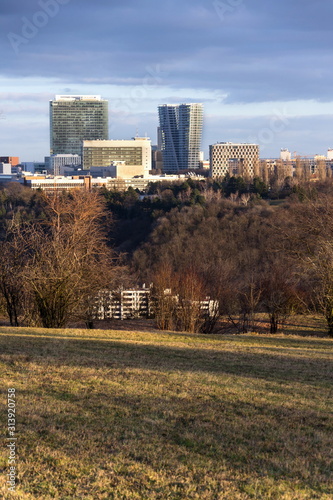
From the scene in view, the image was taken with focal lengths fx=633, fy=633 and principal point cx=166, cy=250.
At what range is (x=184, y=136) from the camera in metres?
183

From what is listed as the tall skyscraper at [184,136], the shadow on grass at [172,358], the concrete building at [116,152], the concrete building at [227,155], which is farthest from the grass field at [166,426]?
the tall skyscraper at [184,136]

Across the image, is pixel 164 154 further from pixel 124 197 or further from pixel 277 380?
pixel 277 380

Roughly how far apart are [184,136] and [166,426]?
17937cm

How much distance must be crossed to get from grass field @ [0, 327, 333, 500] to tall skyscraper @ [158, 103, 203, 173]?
555 feet

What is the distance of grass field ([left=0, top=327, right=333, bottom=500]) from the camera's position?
5148 mm

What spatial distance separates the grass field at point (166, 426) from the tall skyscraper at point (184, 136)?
169062mm

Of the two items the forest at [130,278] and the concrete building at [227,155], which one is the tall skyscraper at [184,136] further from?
the forest at [130,278]

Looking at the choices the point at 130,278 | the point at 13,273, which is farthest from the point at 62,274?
the point at 130,278

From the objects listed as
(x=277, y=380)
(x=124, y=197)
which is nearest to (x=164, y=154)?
(x=124, y=197)

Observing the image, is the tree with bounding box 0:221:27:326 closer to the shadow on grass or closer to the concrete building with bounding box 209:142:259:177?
the shadow on grass

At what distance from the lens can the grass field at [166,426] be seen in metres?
5.15

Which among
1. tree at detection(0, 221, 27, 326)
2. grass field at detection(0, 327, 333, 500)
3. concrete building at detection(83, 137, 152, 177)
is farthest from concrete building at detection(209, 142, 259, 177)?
grass field at detection(0, 327, 333, 500)

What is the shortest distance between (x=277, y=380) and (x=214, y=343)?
211 inches

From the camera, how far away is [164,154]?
186m
